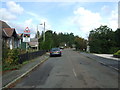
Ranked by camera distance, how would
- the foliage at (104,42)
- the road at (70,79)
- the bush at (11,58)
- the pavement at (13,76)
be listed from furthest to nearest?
the foliage at (104,42) < the bush at (11,58) < the pavement at (13,76) < the road at (70,79)

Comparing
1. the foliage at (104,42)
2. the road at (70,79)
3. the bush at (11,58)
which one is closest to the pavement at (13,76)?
the road at (70,79)

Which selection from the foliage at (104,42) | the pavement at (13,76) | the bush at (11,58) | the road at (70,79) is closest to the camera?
the road at (70,79)

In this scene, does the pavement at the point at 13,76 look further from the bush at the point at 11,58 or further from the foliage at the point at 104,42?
the foliage at the point at 104,42

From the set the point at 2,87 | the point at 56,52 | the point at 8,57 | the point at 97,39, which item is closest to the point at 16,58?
the point at 8,57

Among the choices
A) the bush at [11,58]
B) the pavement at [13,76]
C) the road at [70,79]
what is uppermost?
the bush at [11,58]

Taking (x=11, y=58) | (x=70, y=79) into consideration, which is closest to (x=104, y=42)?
(x=11, y=58)

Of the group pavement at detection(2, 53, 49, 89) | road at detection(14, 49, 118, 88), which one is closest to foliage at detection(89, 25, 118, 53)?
road at detection(14, 49, 118, 88)

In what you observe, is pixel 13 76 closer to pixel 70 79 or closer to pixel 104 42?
pixel 70 79

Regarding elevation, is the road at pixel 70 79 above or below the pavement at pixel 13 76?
below

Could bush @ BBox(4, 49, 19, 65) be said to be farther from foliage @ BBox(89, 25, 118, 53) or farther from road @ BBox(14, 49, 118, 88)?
Result: foliage @ BBox(89, 25, 118, 53)

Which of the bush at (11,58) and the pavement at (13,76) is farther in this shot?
the bush at (11,58)

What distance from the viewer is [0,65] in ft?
32.7

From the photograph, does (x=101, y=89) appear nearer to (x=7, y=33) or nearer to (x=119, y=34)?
(x=119, y=34)

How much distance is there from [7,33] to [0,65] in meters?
17.3
